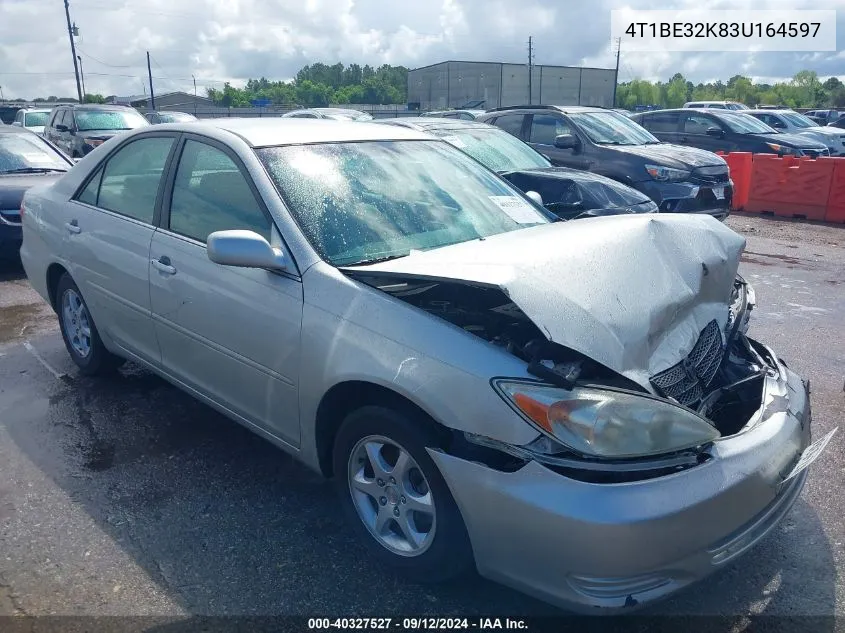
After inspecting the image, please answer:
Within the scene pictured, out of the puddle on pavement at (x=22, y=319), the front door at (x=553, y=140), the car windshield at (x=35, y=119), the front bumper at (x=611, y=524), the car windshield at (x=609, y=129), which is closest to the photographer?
the front bumper at (x=611, y=524)

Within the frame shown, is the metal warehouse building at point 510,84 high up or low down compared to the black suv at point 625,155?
up

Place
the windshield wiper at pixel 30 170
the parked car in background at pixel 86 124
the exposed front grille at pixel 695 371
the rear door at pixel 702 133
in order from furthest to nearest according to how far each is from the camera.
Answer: the rear door at pixel 702 133
the parked car in background at pixel 86 124
the windshield wiper at pixel 30 170
the exposed front grille at pixel 695 371

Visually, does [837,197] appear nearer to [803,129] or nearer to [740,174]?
[740,174]

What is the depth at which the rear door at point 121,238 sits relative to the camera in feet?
12.6

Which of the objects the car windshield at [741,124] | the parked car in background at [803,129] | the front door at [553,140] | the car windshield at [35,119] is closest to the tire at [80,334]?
the front door at [553,140]

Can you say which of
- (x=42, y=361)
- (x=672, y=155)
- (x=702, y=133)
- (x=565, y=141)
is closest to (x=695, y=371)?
(x=42, y=361)

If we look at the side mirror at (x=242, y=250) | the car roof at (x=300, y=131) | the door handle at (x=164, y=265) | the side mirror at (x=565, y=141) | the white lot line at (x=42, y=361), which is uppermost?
the car roof at (x=300, y=131)

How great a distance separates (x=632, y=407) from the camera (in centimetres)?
226

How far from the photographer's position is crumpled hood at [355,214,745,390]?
2369 mm

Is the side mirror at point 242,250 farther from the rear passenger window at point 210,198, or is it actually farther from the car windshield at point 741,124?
the car windshield at point 741,124

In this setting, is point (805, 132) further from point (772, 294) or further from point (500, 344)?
point (500, 344)

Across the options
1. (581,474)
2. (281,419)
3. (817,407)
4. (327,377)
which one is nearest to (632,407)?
(581,474)

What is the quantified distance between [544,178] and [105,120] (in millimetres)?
11068

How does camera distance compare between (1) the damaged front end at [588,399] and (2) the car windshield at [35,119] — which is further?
(2) the car windshield at [35,119]
